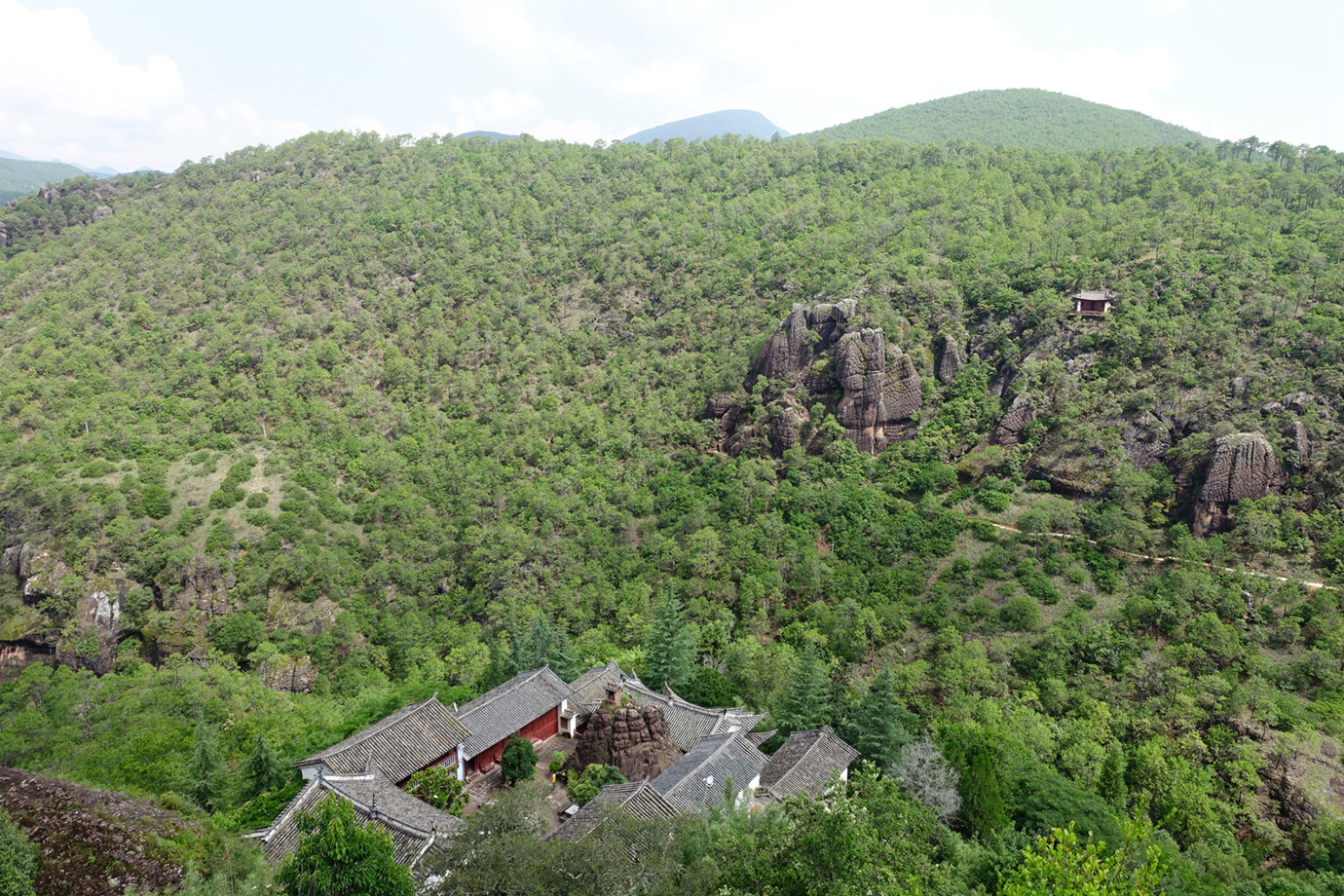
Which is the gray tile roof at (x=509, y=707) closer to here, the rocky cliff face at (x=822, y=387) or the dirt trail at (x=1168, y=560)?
the dirt trail at (x=1168, y=560)

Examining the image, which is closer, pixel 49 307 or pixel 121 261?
pixel 49 307

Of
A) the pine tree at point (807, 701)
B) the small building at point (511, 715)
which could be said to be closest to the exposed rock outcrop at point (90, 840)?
the small building at point (511, 715)

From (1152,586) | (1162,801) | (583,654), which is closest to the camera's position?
(1162,801)

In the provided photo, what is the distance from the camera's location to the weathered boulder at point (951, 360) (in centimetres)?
6569

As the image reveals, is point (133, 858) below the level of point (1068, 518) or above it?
above

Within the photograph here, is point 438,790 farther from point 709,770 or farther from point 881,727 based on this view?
point 881,727

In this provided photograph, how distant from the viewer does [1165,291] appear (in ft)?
196

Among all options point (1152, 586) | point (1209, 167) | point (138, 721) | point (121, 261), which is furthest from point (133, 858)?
point (1209, 167)

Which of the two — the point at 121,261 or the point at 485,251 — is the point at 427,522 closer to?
the point at 485,251

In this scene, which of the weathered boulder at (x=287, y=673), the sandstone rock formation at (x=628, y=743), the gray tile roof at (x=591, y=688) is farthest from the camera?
the weathered boulder at (x=287, y=673)

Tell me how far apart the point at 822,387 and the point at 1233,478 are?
30.7 m

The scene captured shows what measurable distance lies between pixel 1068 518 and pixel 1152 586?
7.17 m

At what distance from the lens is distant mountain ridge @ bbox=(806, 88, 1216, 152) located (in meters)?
132

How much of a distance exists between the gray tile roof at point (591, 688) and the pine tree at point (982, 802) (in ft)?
53.1
